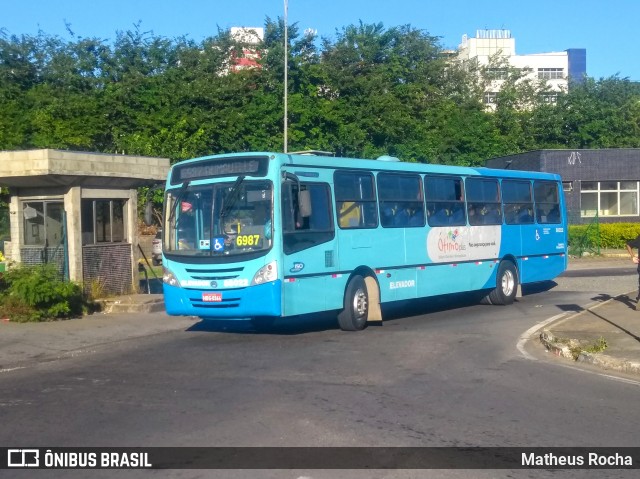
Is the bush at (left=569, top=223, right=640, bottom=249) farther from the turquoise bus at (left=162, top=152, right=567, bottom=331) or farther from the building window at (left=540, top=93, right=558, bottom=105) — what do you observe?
the building window at (left=540, top=93, right=558, bottom=105)

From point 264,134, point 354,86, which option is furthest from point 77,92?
point 354,86

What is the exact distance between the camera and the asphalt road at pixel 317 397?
7742 millimetres

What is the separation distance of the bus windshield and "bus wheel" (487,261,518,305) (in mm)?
7981

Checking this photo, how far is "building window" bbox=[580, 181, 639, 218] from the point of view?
43.8 meters

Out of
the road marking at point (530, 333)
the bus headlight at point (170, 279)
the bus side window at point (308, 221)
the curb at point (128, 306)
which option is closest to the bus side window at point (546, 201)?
the road marking at point (530, 333)

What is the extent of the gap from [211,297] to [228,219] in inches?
52.7

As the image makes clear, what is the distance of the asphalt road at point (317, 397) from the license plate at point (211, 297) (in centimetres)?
73

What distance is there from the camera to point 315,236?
14.6 metres

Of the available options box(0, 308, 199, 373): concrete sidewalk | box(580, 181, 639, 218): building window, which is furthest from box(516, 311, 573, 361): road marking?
box(580, 181, 639, 218): building window

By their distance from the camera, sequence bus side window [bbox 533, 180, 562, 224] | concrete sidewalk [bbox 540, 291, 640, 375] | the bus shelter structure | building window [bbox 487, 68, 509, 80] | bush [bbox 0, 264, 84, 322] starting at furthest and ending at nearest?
building window [bbox 487, 68, 509, 80] → bus side window [bbox 533, 180, 562, 224] → the bus shelter structure → bush [bbox 0, 264, 84, 322] → concrete sidewalk [bbox 540, 291, 640, 375]

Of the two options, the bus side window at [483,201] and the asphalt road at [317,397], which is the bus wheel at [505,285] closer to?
the bus side window at [483,201]

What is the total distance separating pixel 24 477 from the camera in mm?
6652

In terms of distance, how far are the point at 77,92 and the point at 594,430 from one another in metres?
40.0

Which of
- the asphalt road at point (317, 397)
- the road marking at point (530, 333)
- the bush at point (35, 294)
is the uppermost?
the bush at point (35, 294)
